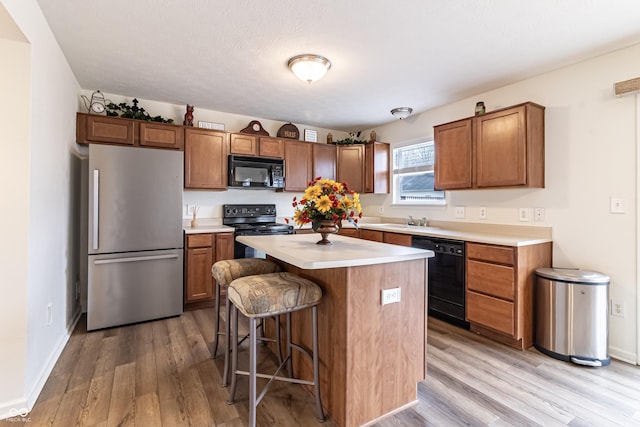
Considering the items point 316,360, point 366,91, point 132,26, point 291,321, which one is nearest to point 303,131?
point 366,91

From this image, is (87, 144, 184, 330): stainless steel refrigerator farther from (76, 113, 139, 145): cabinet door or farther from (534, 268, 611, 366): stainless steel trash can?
(534, 268, 611, 366): stainless steel trash can

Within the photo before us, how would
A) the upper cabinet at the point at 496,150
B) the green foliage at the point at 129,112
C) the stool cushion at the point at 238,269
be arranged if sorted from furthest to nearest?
the green foliage at the point at 129,112 < the upper cabinet at the point at 496,150 < the stool cushion at the point at 238,269

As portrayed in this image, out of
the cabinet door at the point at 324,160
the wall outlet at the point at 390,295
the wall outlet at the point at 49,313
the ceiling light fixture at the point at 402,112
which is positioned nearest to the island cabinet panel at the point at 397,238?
the cabinet door at the point at 324,160

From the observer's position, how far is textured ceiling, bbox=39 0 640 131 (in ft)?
6.46

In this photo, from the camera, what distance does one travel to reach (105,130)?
10.7 feet

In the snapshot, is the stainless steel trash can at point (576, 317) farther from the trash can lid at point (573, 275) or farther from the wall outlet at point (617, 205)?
the wall outlet at point (617, 205)

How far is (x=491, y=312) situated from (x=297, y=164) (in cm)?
300

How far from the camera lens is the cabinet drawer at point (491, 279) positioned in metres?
2.57

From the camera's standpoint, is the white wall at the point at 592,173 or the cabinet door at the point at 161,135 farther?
the cabinet door at the point at 161,135

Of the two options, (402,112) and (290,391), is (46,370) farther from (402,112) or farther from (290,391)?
(402,112)

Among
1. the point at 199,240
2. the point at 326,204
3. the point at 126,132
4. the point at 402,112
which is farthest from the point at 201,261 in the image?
the point at 402,112

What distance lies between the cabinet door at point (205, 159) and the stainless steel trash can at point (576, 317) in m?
3.58

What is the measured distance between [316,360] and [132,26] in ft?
8.43

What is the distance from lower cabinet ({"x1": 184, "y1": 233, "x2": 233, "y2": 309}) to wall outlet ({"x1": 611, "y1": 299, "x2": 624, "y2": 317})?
3.65 m
